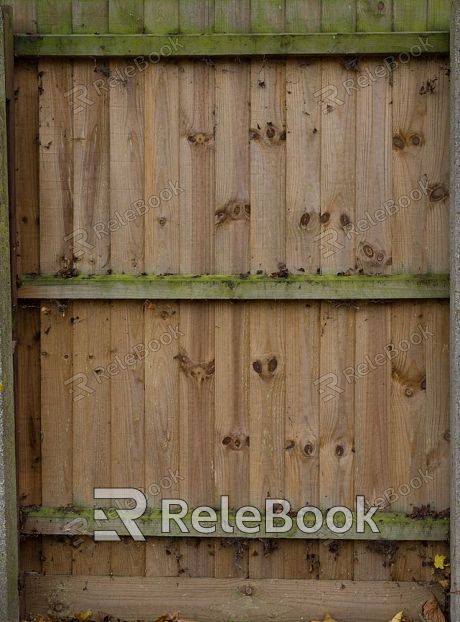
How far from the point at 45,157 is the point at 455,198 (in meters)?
1.78

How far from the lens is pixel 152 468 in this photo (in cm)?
323

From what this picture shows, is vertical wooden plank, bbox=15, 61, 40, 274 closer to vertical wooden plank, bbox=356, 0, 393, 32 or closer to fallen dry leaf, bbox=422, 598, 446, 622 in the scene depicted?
vertical wooden plank, bbox=356, 0, 393, 32

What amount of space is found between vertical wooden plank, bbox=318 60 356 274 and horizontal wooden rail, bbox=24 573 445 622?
144 cm

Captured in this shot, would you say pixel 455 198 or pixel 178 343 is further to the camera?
pixel 178 343

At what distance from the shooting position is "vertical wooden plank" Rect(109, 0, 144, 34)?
3088 millimetres

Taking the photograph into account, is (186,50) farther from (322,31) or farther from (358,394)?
(358,394)

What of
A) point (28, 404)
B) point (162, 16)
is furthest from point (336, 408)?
point (162, 16)

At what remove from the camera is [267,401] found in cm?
318

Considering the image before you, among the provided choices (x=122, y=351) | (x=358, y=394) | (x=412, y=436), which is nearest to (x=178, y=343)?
(x=122, y=351)

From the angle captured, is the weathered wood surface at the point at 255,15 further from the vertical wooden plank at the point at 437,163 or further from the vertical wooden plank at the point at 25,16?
the vertical wooden plank at the point at 437,163

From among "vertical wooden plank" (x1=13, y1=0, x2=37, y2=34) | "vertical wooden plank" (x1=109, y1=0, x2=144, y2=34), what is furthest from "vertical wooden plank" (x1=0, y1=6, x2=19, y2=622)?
"vertical wooden plank" (x1=109, y1=0, x2=144, y2=34)

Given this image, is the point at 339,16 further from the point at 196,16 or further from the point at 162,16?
the point at 162,16

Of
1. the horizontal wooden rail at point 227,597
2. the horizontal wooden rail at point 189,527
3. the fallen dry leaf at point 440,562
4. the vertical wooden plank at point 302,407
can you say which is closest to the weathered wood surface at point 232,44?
the vertical wooden plank at point 302,407

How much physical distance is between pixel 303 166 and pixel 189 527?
1.68 m
